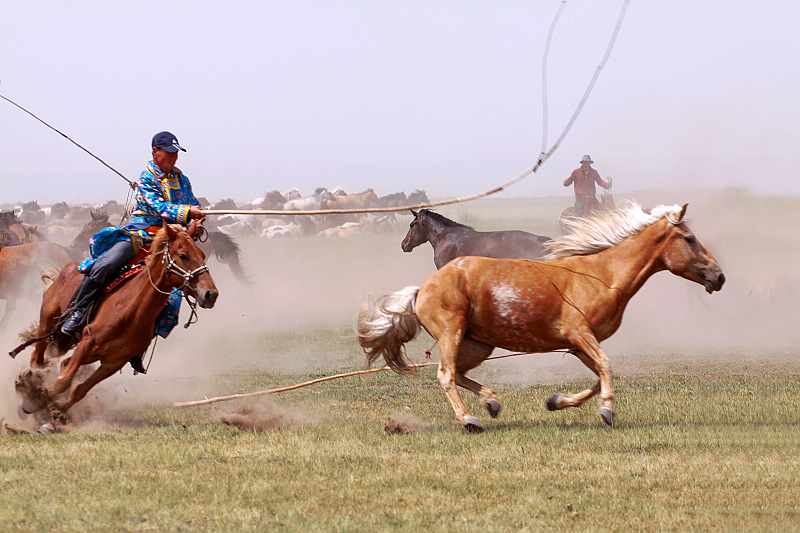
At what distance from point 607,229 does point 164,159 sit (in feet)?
13.7

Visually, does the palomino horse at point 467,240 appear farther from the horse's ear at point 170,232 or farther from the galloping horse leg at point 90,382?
the horse's ear at point 170,232

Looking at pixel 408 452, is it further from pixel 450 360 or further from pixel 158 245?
pixel 158 245

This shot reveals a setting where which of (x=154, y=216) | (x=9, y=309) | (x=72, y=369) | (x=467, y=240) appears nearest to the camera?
(x=72, y=369)

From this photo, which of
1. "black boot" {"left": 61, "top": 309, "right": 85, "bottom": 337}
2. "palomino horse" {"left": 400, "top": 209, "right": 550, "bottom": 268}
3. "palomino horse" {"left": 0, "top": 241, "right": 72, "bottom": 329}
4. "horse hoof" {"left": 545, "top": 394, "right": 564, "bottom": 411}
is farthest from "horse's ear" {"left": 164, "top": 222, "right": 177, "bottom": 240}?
"palomino horse" {"left": 0, "top": 241, "right": 72, "bottom": 329}

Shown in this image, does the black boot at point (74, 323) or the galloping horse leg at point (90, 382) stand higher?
the black boot at point (74, 323)

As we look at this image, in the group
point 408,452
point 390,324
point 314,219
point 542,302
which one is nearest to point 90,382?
point 390,324

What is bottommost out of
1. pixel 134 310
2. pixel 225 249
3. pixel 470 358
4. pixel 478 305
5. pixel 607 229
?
pixel 225 249

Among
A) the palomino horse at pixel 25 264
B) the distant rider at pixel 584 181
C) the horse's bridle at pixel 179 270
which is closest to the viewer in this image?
the horse's bridle at pixel 179 270

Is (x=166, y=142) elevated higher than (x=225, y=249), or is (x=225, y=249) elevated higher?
(x=166, y=142)

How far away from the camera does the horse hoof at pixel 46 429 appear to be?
879cm

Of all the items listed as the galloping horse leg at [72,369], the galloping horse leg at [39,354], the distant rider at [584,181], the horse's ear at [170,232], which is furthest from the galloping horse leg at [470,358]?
the distant rider at [584,181]

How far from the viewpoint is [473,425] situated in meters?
8.65

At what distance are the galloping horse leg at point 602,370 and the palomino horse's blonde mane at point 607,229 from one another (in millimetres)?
1070

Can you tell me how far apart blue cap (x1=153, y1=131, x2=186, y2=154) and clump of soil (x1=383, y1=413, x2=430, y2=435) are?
3.09 m
